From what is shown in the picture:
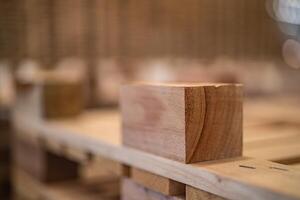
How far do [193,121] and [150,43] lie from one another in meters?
1.79

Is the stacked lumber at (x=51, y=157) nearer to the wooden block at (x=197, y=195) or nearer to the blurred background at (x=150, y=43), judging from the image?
the blurred background at (x=150, y=43)

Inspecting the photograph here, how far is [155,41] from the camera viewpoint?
8.62 ft

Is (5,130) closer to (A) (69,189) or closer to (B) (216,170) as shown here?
(A) (69,189)

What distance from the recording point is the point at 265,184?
0.69 metres

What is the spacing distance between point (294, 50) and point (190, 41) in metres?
0.71

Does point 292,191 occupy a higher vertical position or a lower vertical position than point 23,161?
higher

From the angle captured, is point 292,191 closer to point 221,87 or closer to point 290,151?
point 221,87

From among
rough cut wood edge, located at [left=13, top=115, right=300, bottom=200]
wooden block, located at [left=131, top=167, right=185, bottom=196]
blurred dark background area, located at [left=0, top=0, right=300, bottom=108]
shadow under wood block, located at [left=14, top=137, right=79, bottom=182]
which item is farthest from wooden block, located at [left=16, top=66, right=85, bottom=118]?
wooden block, located at [left=131, top=167, right=185, bottom=196]

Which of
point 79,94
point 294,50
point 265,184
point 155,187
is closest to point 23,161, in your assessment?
point 79,94

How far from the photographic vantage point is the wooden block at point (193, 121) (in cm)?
85

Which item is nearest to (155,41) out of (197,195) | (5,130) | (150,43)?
(150,43)

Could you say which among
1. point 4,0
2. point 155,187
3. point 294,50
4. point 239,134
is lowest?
point 155,187

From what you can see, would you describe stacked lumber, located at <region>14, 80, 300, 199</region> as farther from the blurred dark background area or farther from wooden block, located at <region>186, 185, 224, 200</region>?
the blurred dark background area

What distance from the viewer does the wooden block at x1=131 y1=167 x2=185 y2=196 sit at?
35.7 inches
